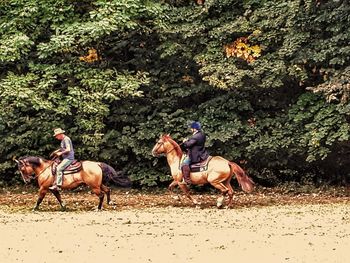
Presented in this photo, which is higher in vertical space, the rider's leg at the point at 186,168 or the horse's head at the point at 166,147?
the horse's head at the point at 166,147

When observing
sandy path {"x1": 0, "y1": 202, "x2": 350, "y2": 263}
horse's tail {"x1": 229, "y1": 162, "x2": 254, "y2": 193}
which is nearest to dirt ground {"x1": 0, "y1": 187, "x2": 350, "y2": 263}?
sandy path {"x1": 0, "y1": 202, "x2": 350, "y2": 263}

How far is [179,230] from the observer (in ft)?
44.5

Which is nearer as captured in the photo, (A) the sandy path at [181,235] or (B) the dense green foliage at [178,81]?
(A) the sandy path at [181,235]

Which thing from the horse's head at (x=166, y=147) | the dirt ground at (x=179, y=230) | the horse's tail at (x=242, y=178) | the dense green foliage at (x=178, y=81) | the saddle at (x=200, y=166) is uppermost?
the dense green foliage at (x=178, y=81)

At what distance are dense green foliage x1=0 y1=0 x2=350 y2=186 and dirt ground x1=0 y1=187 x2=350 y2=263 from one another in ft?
7.27

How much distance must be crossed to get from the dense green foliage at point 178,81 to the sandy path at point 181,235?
4333 millimetres

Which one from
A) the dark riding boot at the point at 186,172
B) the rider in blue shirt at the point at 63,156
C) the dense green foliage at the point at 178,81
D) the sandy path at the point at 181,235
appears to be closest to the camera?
the sandy path at the point at 181,235

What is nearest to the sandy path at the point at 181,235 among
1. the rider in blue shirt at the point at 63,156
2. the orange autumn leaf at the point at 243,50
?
the rider in blue shirt at the point at 63,156

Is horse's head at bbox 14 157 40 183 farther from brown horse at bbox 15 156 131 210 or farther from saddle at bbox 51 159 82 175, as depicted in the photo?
saddle at bbox 51 159 82 175

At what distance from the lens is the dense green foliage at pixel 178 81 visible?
2025 centimetres

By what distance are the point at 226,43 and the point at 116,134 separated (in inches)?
182

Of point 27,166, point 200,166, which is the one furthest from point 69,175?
point 200,166

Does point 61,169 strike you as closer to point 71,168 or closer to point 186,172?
point 71,168

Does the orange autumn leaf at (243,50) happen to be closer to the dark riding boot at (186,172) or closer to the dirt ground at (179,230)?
the dirt ground at (179,230)
